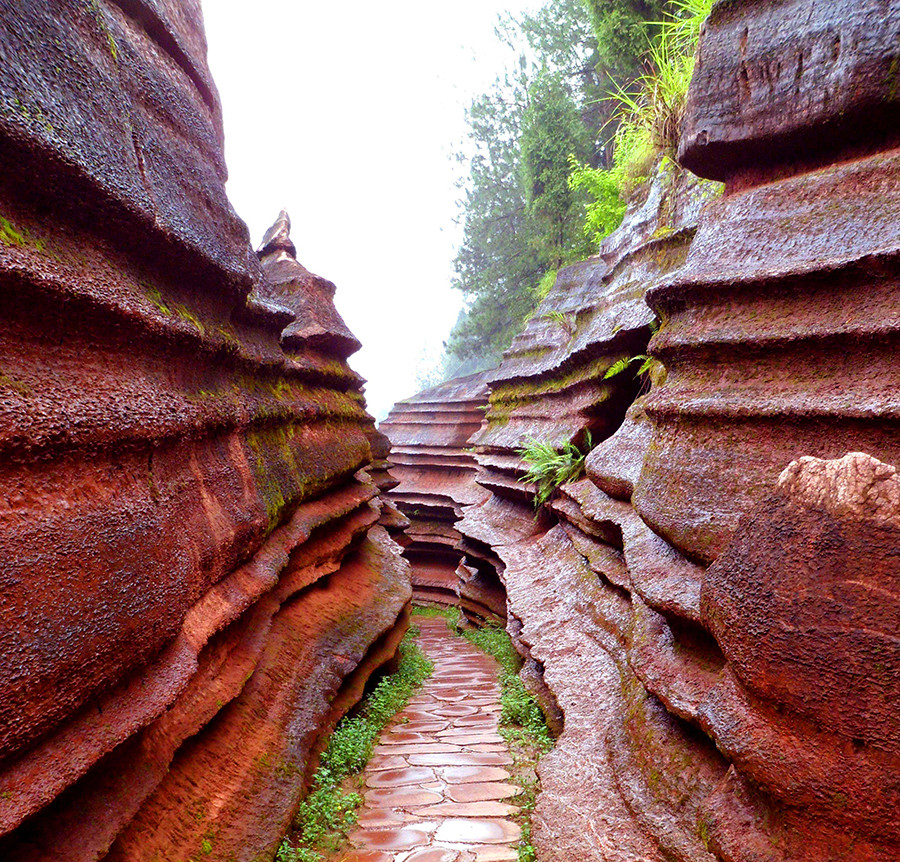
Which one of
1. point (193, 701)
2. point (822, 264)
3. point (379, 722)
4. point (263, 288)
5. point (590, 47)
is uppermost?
point (590, 47)

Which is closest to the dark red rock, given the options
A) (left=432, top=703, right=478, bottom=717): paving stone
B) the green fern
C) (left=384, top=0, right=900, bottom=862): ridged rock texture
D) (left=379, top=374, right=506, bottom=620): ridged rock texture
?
(left=384, top=0, right=900, bottom=862): ridged rock texture

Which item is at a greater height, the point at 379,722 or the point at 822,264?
the point at 822,264

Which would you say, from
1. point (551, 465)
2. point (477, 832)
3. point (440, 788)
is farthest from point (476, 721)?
point (551, 465)

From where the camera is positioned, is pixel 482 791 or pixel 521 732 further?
pixel 521 732

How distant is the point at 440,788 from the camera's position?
3305 mm

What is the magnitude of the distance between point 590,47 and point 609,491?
18105 mm

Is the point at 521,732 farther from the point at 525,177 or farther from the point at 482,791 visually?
the point at 525,177

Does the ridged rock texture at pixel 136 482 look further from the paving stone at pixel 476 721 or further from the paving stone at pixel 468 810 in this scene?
the paving stone at pixel 476 721

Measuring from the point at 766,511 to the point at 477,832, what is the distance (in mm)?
1973

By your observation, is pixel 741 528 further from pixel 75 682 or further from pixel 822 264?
pixel 75 682

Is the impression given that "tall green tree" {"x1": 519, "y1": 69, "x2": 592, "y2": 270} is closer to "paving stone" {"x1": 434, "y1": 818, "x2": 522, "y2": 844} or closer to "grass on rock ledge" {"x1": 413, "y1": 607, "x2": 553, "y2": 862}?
"grass on rock ledge" {"x1": 413, "y1": 607, "x2": 553, "y2": 862}

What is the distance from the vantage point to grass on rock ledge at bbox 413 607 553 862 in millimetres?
2917

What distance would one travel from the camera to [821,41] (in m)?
2.51

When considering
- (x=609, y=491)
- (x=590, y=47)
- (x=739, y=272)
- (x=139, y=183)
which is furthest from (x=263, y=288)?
(x=590, y=47)
